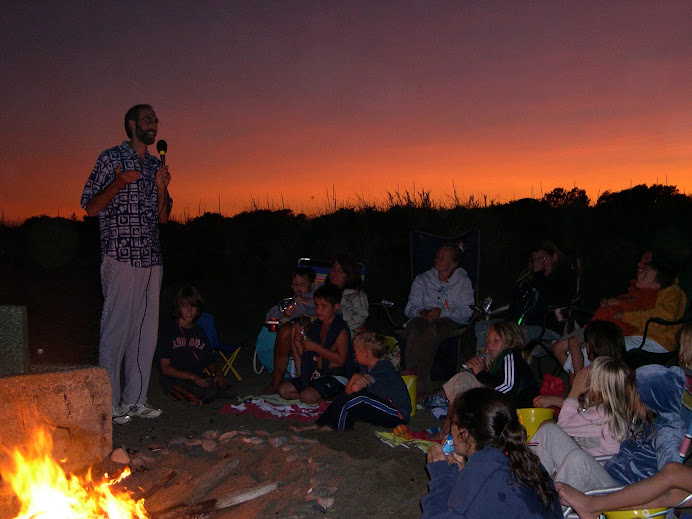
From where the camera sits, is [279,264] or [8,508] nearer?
[8,508]

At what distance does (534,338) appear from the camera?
5637 mm

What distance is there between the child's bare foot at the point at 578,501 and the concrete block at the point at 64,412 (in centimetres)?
241

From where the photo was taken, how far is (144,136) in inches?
185

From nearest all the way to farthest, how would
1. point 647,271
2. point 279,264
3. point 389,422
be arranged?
point 389,422, point 647,271, point 279,264

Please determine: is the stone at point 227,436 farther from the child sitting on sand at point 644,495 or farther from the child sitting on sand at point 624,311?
the child sitting on sand at point 624,311

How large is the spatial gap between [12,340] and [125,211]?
1351 millimetres

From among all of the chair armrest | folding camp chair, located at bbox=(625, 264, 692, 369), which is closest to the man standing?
folding camp chair, located at bbox=(625, 264, 692, 369)

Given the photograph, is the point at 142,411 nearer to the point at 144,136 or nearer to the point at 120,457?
the point at 120,457

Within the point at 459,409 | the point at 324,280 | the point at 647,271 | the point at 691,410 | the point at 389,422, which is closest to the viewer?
the point at 459,409

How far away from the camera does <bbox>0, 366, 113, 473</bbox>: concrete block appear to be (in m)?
3.31

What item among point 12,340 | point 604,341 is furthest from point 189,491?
point 604,341

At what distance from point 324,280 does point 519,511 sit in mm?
4443

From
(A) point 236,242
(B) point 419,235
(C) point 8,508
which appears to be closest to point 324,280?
(B) point 419,235

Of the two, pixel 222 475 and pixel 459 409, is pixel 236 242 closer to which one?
A: pixel 222 475
